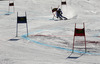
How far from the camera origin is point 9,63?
10828 millimetres

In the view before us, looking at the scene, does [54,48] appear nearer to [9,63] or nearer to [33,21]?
[9,63]

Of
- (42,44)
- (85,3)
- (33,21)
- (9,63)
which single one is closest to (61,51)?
(42,44)

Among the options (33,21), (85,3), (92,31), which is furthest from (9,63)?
(85,3)

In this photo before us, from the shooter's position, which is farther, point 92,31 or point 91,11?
point 91,11

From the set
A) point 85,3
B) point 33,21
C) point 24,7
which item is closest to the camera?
point 33,21

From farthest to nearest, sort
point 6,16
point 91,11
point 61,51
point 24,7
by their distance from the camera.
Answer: point 24,7, point 91,11, point 6,16, point 61,51

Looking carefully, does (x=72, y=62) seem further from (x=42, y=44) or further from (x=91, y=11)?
(x=91, y=11)

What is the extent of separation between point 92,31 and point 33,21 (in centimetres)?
711

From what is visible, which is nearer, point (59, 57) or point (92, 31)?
point (59, 57)

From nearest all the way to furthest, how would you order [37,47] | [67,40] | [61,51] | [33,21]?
[61,51] → [37,47] → [67,40] → [33,21]

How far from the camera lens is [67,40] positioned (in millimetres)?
15211

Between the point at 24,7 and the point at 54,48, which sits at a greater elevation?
the point at 24,7

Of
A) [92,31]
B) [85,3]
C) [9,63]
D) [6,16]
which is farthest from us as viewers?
[85,3]

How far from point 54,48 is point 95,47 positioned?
6.44ft
